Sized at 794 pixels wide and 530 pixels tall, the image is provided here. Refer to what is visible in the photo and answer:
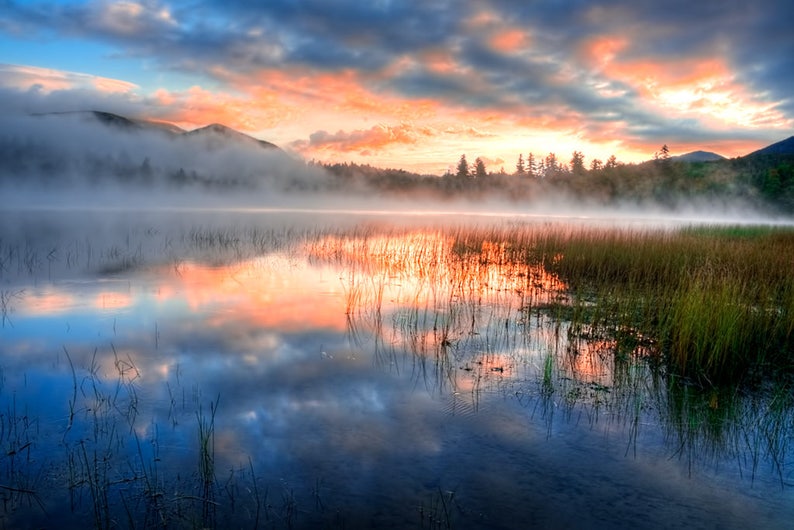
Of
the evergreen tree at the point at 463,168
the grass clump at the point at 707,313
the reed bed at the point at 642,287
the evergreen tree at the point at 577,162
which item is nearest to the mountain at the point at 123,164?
the evergreen tree at the point at 463,168

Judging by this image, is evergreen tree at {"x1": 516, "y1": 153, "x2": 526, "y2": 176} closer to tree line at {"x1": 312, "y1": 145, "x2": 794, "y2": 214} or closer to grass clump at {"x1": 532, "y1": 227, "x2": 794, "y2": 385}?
tree line at {"x1": 312, "y1": 145, "x2": 794, "y2": 214}

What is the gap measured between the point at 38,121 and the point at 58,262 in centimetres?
23460

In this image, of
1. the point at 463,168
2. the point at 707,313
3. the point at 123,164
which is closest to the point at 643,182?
the point at 463,168

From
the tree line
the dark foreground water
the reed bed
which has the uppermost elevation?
the tree line

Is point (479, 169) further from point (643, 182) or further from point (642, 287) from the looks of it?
point (642, 287)

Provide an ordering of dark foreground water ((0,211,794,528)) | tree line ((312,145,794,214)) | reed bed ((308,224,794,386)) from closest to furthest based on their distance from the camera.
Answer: dark foreground water ((0,211,794,528)), reed bed ((308,224,794,386)), tree line ((312,145,794,214))

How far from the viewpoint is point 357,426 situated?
478 cm

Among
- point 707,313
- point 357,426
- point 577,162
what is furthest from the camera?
point 577,162

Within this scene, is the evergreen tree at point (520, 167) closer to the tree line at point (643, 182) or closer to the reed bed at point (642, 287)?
the tree line at point (643, 182)

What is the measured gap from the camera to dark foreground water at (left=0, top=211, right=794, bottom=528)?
3.52m

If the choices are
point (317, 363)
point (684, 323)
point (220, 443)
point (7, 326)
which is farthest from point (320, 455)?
point (7, 326)

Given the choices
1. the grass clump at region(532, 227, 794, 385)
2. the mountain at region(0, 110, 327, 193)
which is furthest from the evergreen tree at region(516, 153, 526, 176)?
the grass clump at region(532, 227, 794, 385)

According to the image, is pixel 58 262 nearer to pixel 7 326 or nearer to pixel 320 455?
pixel 7 326

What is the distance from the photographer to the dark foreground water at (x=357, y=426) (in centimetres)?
352
